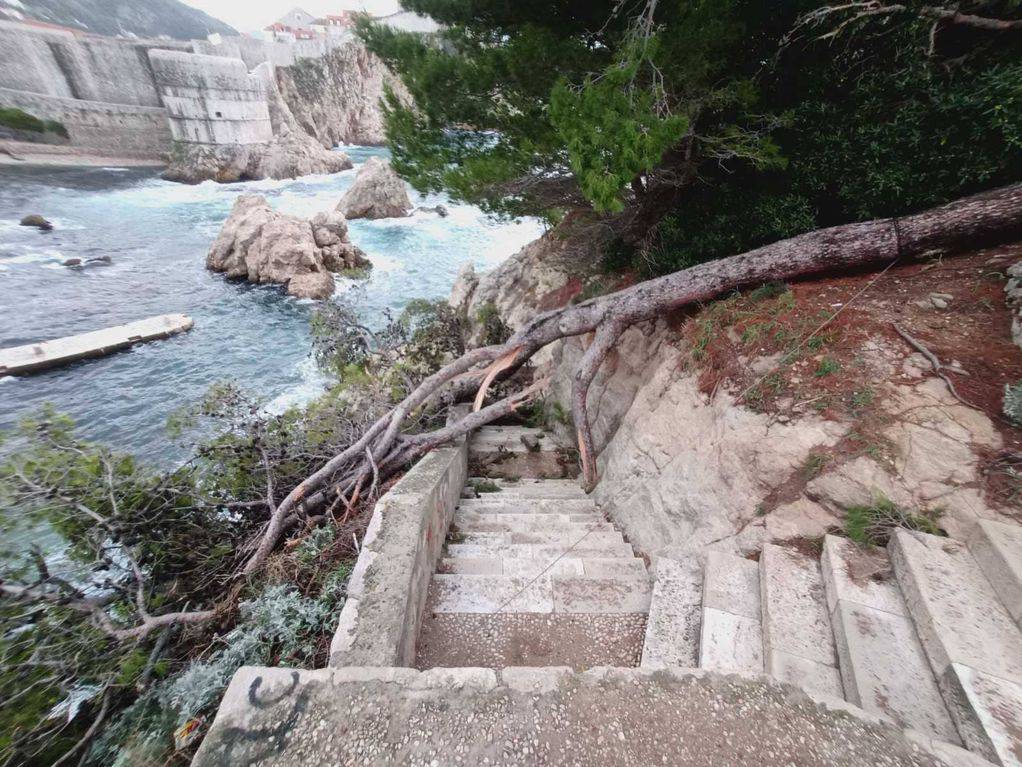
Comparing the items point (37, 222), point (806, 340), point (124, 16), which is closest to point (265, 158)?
point (37, 222)

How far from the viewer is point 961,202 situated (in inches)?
157

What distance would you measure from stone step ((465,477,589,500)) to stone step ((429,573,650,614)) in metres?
1.97

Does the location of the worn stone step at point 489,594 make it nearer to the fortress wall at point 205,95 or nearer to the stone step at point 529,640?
the stone step at point 529,640

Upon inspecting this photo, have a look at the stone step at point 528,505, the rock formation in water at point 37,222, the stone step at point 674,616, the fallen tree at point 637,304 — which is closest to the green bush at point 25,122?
the rock formation in water at point 37,222

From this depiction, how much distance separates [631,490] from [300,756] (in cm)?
370

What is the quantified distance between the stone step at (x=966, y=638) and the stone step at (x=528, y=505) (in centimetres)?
306

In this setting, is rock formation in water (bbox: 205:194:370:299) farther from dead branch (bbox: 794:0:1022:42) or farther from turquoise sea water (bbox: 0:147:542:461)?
dead branch (bbox: 794:0:1022:42)

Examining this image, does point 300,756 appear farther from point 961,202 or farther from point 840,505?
point 961,202

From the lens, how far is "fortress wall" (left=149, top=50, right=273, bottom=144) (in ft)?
105

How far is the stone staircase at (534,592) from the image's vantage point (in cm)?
333

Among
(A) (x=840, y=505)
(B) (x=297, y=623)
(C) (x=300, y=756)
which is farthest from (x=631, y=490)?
(C) (x=300, y=756)

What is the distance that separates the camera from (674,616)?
10.5 feet

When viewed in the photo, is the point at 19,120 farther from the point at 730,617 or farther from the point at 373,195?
the point at 730,617

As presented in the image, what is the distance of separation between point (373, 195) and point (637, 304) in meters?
25.4
